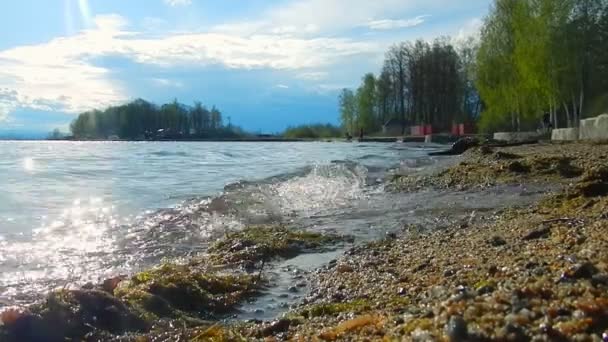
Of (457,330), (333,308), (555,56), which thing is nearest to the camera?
(457,330)

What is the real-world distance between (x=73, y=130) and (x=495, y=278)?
177983 mm

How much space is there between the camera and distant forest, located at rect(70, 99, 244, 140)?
154 m

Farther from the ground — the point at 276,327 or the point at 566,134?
the point at 566,134

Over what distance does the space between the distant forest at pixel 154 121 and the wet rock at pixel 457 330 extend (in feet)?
477

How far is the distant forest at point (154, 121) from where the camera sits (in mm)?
153750

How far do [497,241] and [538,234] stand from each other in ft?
1.42

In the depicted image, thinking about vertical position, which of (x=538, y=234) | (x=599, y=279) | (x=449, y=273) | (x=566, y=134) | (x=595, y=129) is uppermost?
(x=595, y=129)

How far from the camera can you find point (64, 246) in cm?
1012

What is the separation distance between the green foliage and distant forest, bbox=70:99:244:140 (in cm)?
2505

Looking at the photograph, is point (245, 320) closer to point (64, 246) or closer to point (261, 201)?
point (64, 246)

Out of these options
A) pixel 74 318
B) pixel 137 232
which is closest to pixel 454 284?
pixel 74 318

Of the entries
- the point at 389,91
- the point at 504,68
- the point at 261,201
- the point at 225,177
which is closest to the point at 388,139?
the point at 389,91

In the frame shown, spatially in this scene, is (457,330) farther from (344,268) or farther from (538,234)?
(344,268)

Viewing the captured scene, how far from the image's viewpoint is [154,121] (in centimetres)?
15675
